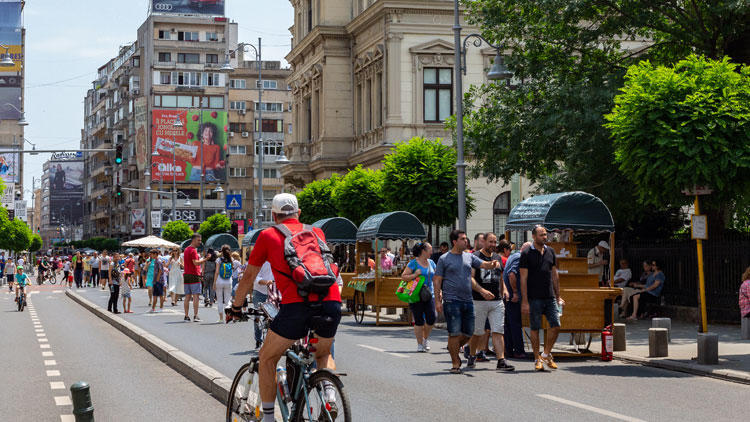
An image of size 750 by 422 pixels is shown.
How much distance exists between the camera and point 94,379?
46.1ft

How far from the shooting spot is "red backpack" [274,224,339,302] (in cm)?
748

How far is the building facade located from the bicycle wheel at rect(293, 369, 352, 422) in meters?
37.6

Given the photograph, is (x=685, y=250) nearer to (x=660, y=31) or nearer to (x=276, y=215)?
(x=660, y=31)

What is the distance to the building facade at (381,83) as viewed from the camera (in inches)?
1853

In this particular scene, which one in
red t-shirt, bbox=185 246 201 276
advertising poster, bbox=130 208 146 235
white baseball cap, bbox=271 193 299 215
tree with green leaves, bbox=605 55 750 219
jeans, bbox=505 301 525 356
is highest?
advertising poster, bbox=130 208 146 235

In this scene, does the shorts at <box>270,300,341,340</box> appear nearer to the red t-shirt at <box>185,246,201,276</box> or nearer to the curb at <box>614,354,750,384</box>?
the curb at <box>614,354,750,384</box>

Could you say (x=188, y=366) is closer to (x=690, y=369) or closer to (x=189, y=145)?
(x=690, y=369)

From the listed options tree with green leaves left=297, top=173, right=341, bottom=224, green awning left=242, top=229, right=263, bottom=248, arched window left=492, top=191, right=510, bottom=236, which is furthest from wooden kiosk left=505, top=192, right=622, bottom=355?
tree with green leaves left=297, top=173, right=341, bottom=224

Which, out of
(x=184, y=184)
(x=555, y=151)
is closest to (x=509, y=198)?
(x=555, y=151)

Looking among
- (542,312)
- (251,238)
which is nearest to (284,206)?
(542,312)

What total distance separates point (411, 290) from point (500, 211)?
29.1 m

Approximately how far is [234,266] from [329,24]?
96.5 feet

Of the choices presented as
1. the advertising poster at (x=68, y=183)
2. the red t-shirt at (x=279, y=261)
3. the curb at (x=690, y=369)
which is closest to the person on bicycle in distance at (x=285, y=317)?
the red t-shirt at (x=279, y=261)

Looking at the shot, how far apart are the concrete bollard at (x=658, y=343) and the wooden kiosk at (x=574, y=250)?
0.72m
